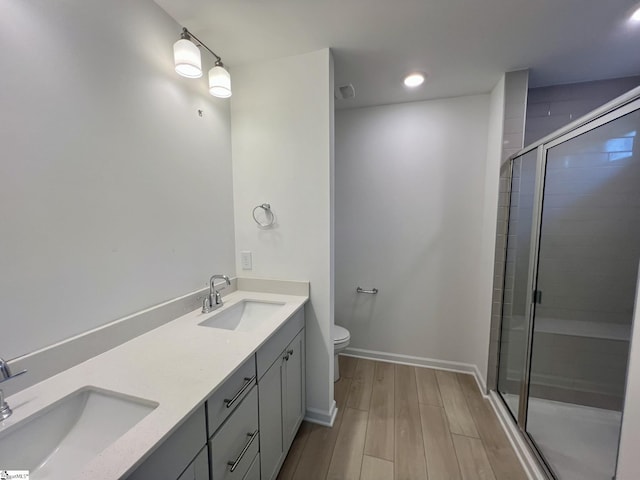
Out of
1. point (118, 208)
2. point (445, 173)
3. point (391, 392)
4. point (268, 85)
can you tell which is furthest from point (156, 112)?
point (391, 392)

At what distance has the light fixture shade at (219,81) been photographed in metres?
1.39

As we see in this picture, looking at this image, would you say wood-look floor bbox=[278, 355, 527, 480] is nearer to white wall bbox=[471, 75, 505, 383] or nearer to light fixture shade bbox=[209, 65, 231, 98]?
white wall bbox=[471, 75, 505, 383]

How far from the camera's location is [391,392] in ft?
6.86

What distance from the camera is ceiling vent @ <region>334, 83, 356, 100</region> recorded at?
1.93 meters

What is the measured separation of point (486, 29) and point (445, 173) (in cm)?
103

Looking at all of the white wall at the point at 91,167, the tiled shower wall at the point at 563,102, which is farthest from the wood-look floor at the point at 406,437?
the tiled shower wall at the point at 563,102

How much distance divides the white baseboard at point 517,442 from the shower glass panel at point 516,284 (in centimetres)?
5

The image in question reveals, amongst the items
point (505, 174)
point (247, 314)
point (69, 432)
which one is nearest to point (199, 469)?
point (69, 432)

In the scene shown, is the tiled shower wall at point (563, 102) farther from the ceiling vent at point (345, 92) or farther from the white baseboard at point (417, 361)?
the white baseboard at point (417, 361)

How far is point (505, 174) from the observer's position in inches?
73.6

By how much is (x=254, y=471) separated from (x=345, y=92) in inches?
94.0

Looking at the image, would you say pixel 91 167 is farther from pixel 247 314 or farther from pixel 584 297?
pixel 584 297

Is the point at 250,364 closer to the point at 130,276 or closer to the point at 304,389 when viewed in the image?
the point at 130,276

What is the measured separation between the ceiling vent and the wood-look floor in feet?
7.83
